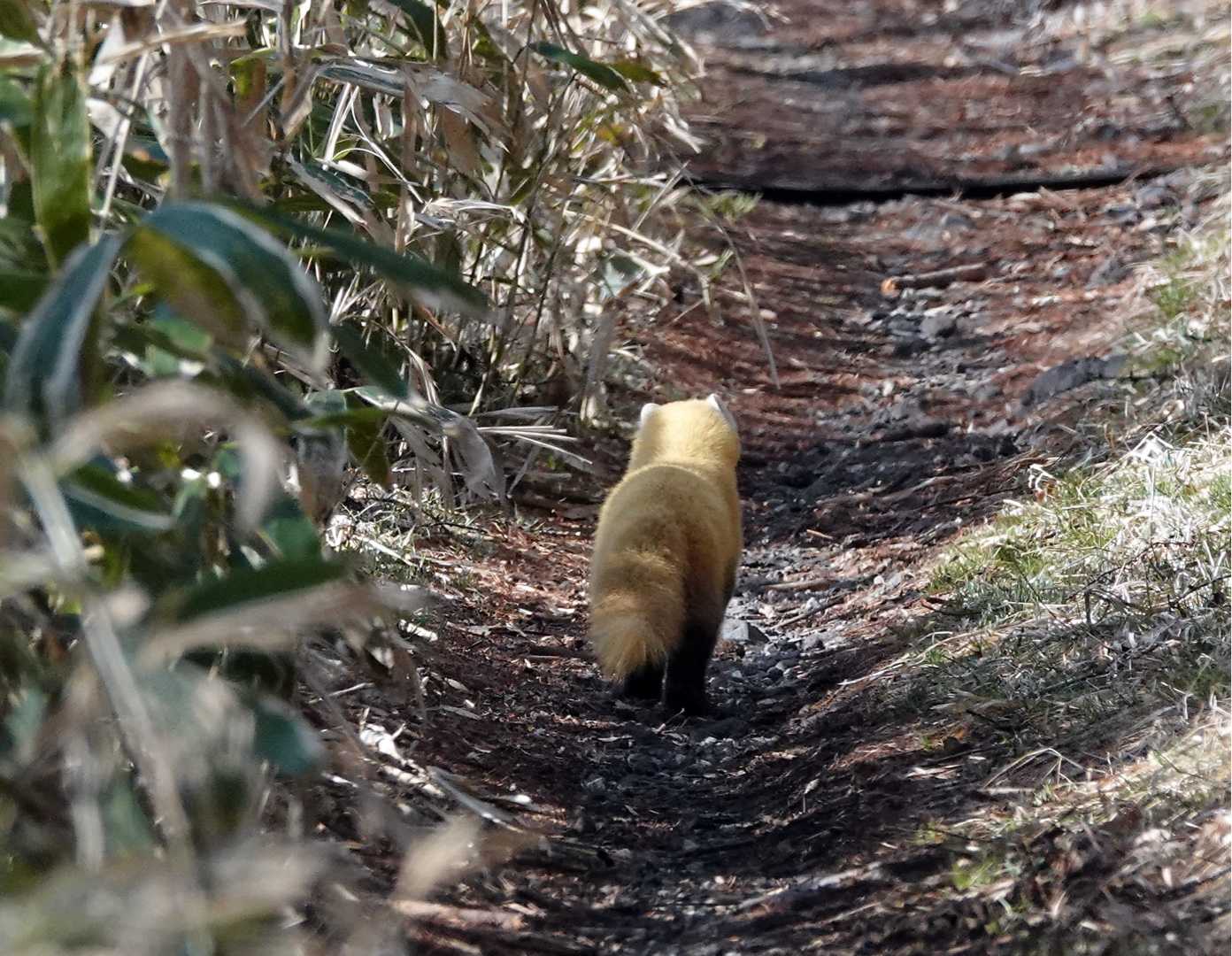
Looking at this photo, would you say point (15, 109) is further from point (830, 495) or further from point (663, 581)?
point (830, 495)

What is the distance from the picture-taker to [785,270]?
296 inches

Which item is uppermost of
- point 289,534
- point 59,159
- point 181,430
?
point 59,159

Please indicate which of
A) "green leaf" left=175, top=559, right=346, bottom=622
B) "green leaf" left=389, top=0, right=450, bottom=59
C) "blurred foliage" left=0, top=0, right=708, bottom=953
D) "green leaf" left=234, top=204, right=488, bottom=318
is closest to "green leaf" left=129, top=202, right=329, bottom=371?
"blurred foliage" left=0, top=0, right=708, bottom=953

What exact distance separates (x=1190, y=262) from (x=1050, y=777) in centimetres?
383

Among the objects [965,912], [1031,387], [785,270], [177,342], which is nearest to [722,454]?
[1031,387]

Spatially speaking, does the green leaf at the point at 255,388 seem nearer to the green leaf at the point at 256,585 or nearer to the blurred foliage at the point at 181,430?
the blurred foliage at the point at 181,430

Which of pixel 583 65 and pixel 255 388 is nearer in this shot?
pixel 255 388

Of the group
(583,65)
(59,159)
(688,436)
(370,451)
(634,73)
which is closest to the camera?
(59,159)

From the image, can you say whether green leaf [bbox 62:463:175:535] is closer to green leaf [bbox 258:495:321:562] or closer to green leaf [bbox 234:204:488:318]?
green leaf [bbox 258:495:321:562]

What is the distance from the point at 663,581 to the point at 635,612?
0.39 ft

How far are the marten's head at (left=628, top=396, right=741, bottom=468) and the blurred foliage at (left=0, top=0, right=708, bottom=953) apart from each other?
97 cm

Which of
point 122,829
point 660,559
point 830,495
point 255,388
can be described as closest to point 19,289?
point 255,388

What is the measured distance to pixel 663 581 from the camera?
3416mm

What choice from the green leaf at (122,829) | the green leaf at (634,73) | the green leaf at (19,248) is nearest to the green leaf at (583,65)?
the green leaf at (634,73)
